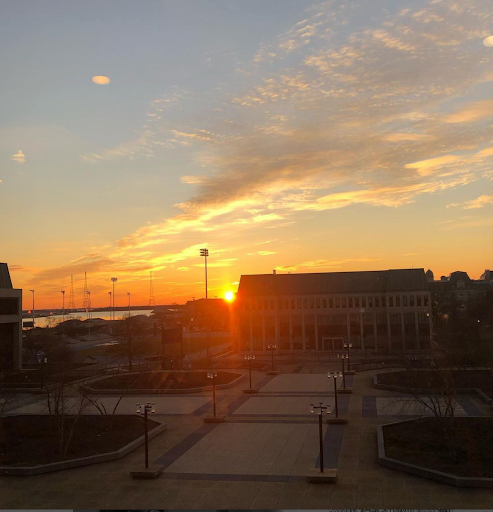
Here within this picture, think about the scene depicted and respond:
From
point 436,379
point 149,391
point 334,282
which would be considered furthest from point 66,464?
point 334,282

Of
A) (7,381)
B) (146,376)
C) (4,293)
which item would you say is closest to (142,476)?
(146,376)

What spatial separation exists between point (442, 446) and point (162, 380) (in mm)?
32984

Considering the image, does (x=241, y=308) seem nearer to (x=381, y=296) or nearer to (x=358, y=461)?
(x=381, y=296)

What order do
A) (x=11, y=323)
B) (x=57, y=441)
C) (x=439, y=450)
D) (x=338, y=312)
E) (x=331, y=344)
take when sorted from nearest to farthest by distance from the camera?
1. (x=439, y=450)
2. (x=57, y=441)
3. (x=11, y=323)
4. (x=331, y=344)
5. (x=338, y=312)

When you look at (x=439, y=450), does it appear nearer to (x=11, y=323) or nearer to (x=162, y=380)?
(x=162, y=380)

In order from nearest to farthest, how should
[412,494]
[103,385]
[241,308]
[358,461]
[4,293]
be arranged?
[412,494], [358,461], [103,385], [4,293], [241,308]

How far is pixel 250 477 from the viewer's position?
23.3 meters

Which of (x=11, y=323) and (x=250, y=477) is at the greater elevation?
(x=11, y=323)

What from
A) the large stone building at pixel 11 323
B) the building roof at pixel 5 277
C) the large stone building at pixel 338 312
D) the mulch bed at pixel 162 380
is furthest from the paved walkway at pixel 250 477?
the large stone building at pixel 338 312

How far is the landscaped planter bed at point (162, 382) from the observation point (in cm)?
4784

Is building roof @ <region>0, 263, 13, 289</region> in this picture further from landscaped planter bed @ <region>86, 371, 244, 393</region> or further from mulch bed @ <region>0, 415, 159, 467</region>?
mulch bed @ <region>0, 415, 159, 467</region>

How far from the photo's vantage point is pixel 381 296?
3275 inches

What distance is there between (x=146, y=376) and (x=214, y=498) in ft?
118

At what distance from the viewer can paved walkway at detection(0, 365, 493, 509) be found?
20.4 m
